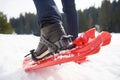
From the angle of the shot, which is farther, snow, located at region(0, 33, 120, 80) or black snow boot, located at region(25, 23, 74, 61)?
snow, located at region(0, 33, 120, 80)

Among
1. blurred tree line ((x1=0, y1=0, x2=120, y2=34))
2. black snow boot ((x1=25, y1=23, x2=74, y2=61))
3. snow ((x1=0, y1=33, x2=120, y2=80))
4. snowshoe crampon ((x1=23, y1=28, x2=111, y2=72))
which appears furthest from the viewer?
blurred tree line ((x1=0, y1=0, x2=120, y2=34))

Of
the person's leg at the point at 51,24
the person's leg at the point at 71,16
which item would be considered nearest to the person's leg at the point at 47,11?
the person's leg at the point at 51,24

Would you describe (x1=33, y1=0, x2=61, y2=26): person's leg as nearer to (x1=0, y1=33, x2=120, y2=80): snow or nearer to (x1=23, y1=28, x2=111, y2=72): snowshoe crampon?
(x1=23, y1=28, x2=111, y2=72): snowshoe crampon

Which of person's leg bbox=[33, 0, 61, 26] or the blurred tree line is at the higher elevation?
person's leg bbox=[33, 0, 61, 26]

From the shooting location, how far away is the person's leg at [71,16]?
1779mm

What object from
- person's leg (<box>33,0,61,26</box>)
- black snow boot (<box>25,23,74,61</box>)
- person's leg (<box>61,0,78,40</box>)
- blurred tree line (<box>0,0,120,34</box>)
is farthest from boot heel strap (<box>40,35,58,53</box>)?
blurred tree line (<box>0,0,120,34</box>)

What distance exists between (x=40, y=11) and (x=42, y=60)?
420 mm

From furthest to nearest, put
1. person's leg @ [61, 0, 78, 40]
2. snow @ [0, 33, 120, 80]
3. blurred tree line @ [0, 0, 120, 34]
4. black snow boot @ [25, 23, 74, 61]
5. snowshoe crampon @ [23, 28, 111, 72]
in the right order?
1. blurred tree line @ [0, 0, 120, 34]
2. person's leg @ [61, 0, 78, 40]
3. snow @ [0, 33, 120, 80]
4. black snow boot @ [25, 23, 74, 61]
5. snowshoe crampon @ [23, 28, 111, 72]

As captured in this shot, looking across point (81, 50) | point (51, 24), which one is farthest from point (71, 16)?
point (81, 50)

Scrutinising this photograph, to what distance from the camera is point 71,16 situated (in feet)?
5.94

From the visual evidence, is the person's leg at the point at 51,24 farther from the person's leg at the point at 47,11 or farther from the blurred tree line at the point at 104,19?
the blurred tree line at the point at 104,19

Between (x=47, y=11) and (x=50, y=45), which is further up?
(x=47, y=11)

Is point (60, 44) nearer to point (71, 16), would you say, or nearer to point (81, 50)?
point (81, 50)

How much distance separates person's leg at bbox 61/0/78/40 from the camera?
178 centimetres
